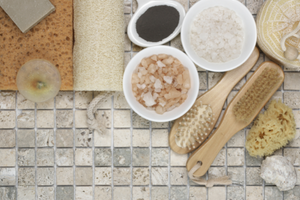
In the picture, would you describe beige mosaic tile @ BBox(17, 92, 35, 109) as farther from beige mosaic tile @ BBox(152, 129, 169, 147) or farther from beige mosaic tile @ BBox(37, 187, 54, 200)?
beige mosaic tile @ BBox(152, 129, 169, 147)

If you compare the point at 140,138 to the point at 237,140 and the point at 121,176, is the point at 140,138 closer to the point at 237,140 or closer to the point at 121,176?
the point at 121,176

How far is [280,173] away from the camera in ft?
2.72

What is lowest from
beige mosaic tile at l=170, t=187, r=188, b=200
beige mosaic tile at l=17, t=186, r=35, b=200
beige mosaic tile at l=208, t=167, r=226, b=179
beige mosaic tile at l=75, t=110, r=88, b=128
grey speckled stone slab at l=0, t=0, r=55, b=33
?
beige mosaic tile at l=170, t=187, r=188, b=200

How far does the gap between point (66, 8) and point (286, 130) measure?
900 millimetres

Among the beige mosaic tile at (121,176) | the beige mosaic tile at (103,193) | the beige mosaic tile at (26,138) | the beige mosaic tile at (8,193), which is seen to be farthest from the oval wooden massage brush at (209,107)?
the beige mosaic tile at (8,193)

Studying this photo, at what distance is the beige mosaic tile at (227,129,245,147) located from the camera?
89 cm

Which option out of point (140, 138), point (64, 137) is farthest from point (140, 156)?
point (64, 137)

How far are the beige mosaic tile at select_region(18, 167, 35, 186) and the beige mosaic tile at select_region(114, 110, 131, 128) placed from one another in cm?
38

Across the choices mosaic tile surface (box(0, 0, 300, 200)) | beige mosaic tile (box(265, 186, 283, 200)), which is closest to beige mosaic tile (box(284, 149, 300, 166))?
mosaic tile surface (box(0, 0, 300, 200))

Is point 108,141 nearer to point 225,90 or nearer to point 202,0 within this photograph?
point 225,90

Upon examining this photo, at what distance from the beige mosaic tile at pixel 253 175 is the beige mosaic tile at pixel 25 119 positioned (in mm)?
877

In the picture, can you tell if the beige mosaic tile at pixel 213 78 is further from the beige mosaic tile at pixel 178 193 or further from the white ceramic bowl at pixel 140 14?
the beige mosaic tile at pixel 178 193

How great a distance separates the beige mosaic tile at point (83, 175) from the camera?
879 mm

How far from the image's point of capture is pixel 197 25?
0.82m
